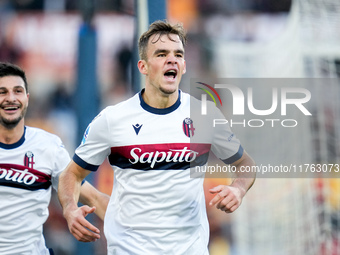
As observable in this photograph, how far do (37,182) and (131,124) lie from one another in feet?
3.38

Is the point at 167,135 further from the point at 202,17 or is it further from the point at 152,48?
the point at 202,17

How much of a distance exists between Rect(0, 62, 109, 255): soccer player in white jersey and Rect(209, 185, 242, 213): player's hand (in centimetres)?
110

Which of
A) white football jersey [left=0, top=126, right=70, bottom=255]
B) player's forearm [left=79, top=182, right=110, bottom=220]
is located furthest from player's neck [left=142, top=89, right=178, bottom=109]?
white football jersey [left=0, top=126, right=70, bottom=255]

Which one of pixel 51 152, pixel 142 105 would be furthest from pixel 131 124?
pixel 51 152

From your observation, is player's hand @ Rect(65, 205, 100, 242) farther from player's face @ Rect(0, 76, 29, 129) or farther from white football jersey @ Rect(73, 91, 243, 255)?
player's face @ Rect(0, 76, 29, 129)

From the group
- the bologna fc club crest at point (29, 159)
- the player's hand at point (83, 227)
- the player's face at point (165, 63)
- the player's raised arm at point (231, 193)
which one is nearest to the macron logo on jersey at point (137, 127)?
the player's face at point (165, 63)

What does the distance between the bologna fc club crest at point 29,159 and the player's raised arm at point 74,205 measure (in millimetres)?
664

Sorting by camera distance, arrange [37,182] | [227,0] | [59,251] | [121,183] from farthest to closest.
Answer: [227,0]
[59,251]
[37,182]
[121,183]

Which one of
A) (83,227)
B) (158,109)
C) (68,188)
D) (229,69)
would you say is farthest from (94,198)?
(229,69)

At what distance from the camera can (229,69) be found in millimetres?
7434

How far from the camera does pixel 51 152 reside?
3.93 meters

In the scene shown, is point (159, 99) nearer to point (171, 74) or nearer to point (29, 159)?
point (171, 74)

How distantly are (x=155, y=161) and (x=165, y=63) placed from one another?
563mm

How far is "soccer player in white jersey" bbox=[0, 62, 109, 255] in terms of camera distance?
375 cm
